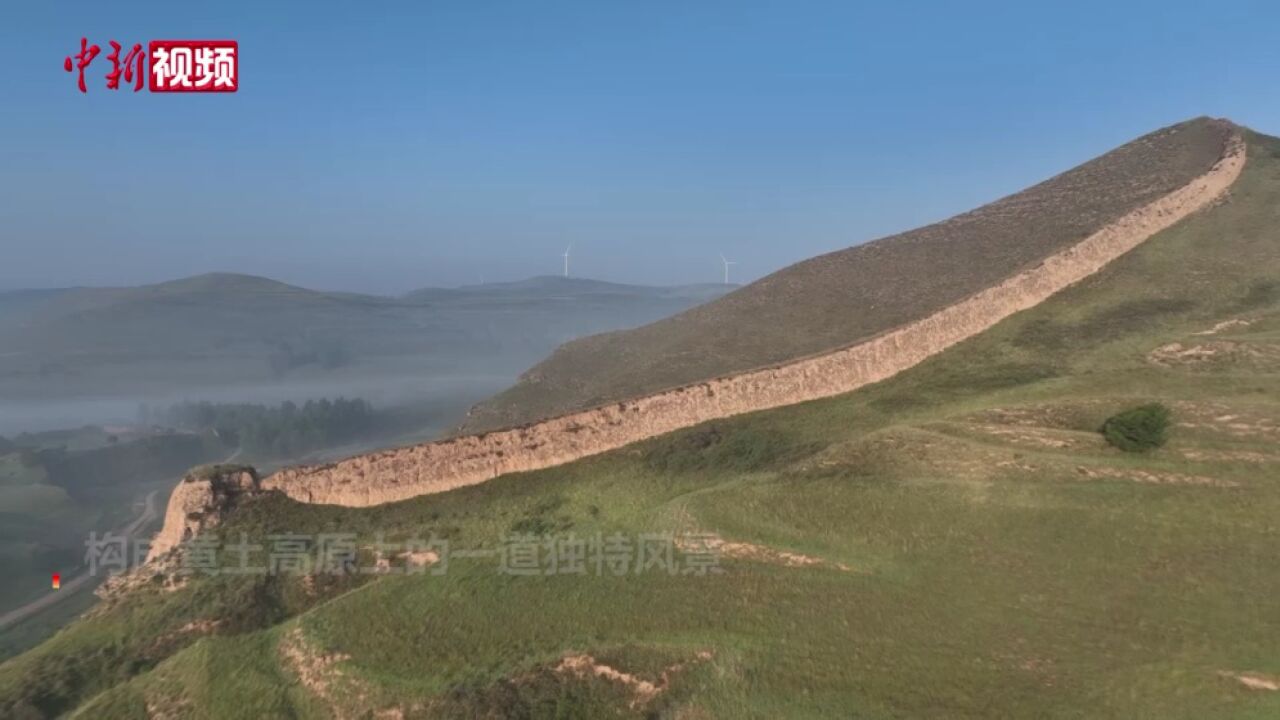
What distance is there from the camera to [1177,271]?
34125 millimetres

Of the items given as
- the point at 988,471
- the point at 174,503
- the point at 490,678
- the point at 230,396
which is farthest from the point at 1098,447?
the point at 230,396

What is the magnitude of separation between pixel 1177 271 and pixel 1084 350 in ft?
39.9

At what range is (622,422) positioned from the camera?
79.5 feet

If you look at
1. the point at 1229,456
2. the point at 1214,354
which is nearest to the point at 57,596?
the point at 1229,456

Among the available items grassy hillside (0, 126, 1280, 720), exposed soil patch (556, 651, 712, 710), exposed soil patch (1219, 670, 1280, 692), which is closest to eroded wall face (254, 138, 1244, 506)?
grassy hillside (0, 126, 1280, 720)

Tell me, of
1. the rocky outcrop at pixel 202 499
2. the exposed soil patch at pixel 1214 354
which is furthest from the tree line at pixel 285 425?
the exposed soil patch at pixel 1214 354

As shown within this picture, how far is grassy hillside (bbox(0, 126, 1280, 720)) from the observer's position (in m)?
12.5

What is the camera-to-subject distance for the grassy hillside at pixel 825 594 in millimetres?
12484

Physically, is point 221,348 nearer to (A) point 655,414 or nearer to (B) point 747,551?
(A) point 655,414

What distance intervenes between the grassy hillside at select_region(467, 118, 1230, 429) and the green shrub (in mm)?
14204

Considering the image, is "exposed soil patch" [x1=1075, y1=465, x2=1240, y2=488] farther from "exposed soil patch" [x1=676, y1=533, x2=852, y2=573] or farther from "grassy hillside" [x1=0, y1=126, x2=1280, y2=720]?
"exposed soil patch" [x1=676, y1=533, x2=852, y2=573]

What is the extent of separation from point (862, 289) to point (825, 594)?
34.2 metres

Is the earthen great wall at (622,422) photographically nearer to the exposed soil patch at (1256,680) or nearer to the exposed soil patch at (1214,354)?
the exposed soil patch at (1214,354)

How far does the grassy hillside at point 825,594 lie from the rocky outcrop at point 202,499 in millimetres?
828
